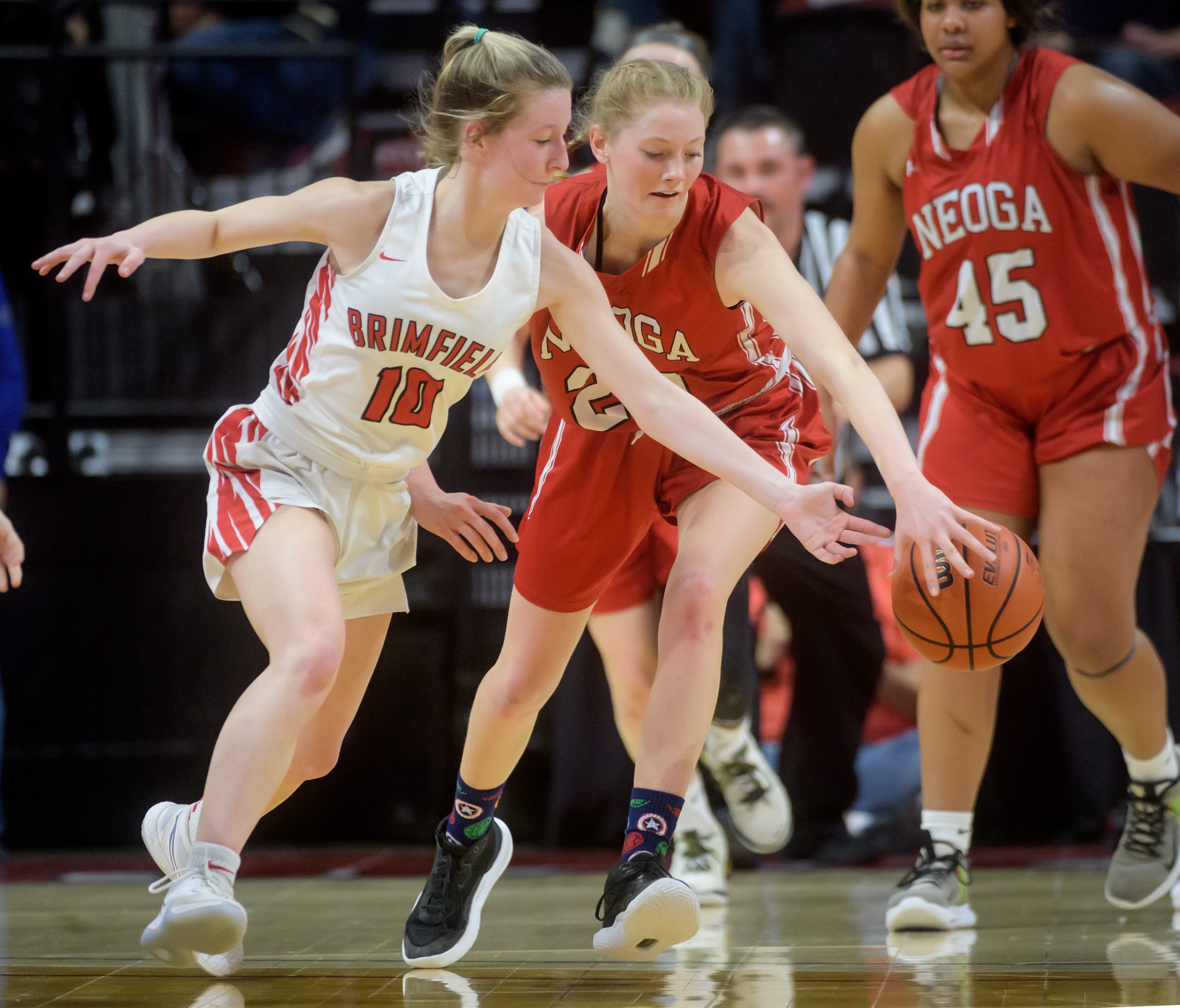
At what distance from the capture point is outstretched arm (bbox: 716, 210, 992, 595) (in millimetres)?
2072

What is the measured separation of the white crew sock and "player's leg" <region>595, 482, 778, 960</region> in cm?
116

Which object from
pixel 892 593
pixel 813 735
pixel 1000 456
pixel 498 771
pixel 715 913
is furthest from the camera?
pixel 813 735

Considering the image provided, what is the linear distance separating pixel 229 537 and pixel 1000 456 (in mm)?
1586

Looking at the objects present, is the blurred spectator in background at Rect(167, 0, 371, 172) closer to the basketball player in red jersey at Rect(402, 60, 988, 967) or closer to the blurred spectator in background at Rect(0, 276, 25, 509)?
the blurred spectator in background at Rect(0, 276, 25, 509)

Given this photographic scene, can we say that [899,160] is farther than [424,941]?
Yes

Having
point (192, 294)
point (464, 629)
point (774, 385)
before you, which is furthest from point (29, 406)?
point (774, 385)

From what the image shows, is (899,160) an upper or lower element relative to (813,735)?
upper

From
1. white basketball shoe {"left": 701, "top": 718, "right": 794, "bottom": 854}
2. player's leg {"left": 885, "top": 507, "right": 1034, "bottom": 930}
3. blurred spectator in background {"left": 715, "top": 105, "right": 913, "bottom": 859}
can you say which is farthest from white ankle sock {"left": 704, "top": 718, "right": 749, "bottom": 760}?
blurred spectator in background {"left": 715, "top": 105, "right": 913, "bottom": 859}

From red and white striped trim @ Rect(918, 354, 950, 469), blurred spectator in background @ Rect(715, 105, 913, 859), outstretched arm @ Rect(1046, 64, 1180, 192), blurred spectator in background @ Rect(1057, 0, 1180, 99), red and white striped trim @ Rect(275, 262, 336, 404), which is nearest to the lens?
red and white striped trim @ Rect(275, 262, 336, 404)

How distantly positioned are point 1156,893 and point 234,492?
2100 mm

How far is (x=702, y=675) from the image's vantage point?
2.48m

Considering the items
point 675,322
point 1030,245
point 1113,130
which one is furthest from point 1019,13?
point 675,322

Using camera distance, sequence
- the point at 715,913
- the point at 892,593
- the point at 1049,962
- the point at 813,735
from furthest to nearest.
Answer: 1. the point at 813,735
2. the point at 715,913
3. the point at 1049,962
4. the point at 892,593

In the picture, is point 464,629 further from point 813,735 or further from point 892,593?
point 892,593
